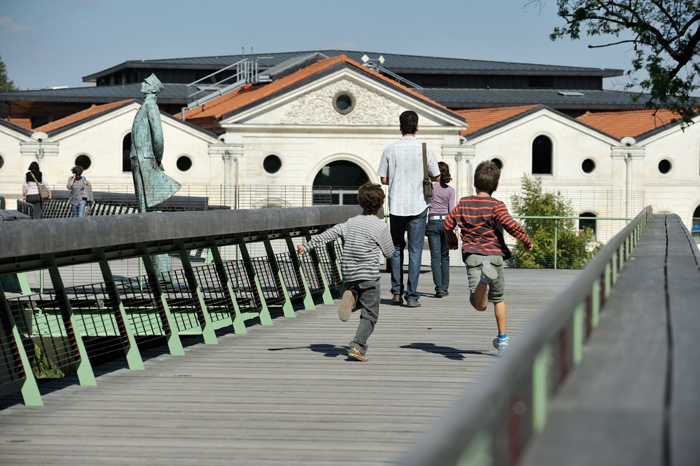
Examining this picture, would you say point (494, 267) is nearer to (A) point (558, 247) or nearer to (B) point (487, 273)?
(B) point (487, 273)

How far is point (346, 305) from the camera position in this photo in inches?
284

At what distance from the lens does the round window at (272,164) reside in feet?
152

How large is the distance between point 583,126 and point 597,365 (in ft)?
158

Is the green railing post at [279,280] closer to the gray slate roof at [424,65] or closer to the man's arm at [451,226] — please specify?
the man's arm at [451,226]

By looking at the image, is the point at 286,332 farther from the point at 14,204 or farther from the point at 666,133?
the point at 666,133

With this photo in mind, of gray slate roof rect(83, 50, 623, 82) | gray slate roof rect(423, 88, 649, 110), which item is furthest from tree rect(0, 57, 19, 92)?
gray slate roof rect(423, 88, 649, 110)

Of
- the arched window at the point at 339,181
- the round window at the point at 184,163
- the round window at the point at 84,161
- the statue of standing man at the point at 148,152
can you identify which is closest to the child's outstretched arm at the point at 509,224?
the statue of standing man at the point at 148,152

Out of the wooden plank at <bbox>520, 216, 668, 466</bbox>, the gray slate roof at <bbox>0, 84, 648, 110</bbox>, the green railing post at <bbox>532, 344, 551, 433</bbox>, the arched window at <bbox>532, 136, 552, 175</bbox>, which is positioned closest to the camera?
the wooden plank at <bbox>520, 216, 668, 466</bbox>

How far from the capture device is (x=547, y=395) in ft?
6.77

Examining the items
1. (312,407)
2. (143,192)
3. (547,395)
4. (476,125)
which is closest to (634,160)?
(476,125)

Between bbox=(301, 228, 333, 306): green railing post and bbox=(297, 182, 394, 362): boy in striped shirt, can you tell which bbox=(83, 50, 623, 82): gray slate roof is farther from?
bbox=(297, 182, 394, 362): boy in striped shirt

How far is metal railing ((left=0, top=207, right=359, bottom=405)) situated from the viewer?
580cm

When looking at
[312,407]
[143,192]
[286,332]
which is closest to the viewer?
[312,407]

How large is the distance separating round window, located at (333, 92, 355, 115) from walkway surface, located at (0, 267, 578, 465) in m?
37.8
